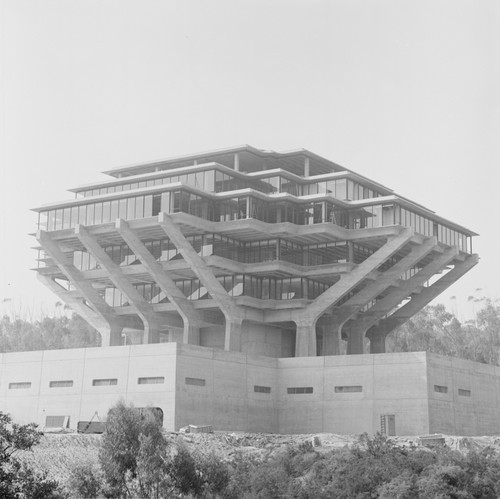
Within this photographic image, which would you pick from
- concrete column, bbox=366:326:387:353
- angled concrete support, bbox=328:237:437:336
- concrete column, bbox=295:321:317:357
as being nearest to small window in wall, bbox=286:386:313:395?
concrete column, bbox=295:321:317:357

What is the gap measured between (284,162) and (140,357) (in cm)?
2647

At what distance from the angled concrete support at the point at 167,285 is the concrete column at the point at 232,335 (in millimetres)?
3331

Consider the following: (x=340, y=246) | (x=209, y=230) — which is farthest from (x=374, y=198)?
(x=209, y=230)

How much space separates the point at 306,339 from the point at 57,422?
22376 millimetres

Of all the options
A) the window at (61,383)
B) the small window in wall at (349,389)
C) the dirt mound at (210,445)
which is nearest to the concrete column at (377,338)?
the small window in wall at (349,389)

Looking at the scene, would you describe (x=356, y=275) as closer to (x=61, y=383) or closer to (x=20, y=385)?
(x=61, y=383)

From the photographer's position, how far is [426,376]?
245ft

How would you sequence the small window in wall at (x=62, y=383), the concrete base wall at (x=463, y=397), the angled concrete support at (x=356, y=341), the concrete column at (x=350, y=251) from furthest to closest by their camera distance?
the angled concrete support at (x=356, y=341) < the concrete column at (x=350, y=251) < the small window in wall at (x=62, y=383) < the concrete base wall at (x=463, y=397)

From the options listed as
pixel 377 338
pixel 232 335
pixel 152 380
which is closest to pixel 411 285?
pixel 377 338

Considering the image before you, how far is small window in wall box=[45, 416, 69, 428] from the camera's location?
75125 mm

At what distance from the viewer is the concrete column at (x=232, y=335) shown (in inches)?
3287

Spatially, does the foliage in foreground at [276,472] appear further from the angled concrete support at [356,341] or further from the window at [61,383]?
the angled concrete support at [356,341]

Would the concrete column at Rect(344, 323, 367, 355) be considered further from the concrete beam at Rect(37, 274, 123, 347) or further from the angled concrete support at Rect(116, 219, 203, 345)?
the concrete beam at Rect(37, 274, 123, 347)

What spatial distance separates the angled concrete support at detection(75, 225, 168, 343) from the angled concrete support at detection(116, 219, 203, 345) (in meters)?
3.05
